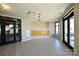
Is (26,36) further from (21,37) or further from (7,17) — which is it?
(7,17)

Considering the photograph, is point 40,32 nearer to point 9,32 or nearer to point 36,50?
point 9,32

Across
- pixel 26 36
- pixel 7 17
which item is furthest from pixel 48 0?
pixel 26 36

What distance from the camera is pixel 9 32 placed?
9.20 metres

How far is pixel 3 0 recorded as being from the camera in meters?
2.93

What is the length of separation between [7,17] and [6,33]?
1.07 meters

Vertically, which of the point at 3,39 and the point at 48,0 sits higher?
the point at 48,0

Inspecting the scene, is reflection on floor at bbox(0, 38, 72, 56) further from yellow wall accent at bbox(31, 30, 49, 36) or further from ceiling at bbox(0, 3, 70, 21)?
yellow wall accent at bbox(31, 30, 49, 36)

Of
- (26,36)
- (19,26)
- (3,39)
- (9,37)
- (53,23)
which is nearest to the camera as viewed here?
(3,39)

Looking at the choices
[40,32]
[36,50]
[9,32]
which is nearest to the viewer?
[36,50]

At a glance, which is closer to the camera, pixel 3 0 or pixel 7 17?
pixel 3 0

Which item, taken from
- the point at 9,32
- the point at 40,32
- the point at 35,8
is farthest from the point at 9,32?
the point at 40,32

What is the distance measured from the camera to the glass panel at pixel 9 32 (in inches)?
352

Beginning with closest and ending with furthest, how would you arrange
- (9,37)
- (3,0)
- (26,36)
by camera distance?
1. (3,0)
2. (9,37)
3. (26,36)

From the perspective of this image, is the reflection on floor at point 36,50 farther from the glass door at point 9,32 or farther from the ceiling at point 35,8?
the ceiling at point 35,8
